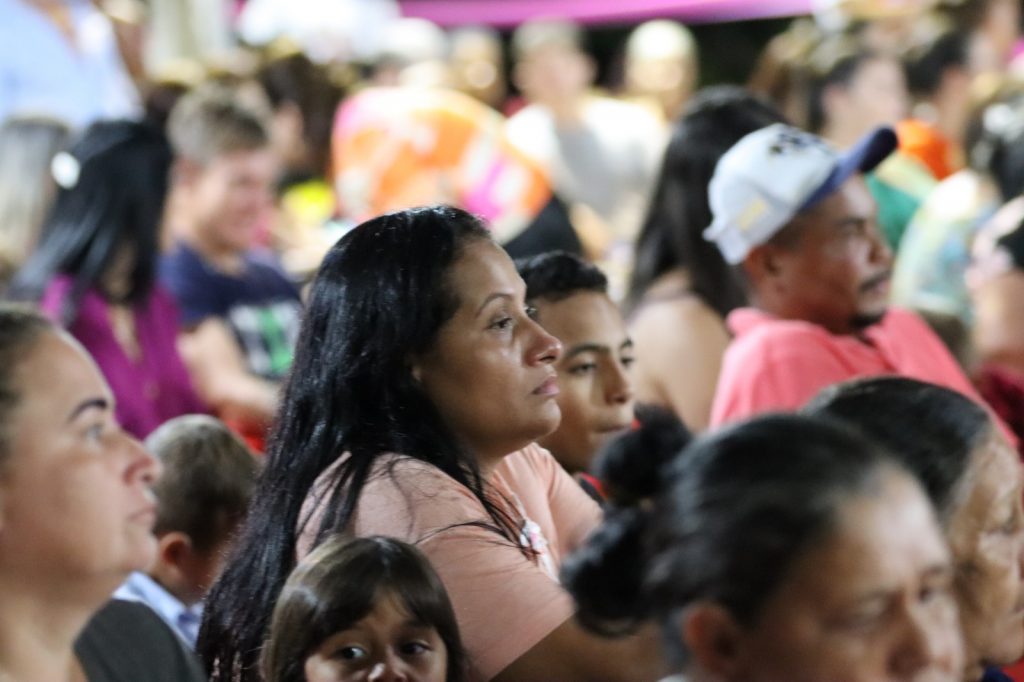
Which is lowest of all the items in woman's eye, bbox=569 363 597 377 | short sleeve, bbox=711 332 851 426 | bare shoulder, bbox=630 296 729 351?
bare shoulder, bbox=630 296 729 351

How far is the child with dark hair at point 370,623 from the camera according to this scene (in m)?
1.80

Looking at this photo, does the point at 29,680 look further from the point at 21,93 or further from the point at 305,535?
the point at 21,93

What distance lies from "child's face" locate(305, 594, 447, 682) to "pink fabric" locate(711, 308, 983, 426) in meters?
0.94

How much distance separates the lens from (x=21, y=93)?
5.20m

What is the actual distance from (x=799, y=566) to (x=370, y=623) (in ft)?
2.28

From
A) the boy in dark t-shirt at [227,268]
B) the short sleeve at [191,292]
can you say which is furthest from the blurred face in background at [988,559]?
the short sleeve at [191,292]

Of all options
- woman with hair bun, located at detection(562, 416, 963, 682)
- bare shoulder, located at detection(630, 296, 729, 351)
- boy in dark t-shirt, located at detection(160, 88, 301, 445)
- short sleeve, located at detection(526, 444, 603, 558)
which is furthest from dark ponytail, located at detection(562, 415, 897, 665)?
boy in dark t-shirt, located at detection(160, 88, 301, 445)

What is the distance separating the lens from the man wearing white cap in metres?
2.79

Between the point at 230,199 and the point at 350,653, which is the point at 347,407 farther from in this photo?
the point at 230,199

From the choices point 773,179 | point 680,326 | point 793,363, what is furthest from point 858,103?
point 793,363

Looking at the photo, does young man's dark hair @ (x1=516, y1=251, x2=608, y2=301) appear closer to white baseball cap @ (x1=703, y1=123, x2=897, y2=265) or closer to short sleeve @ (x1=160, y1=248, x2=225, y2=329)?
white baseball cap @ (x1=703, y1=123, x2=897, y2=265)

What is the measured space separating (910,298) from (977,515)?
2888 millimetres

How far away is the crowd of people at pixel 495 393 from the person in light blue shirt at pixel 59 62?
1 cm

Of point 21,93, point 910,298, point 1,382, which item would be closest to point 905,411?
point 1,382
